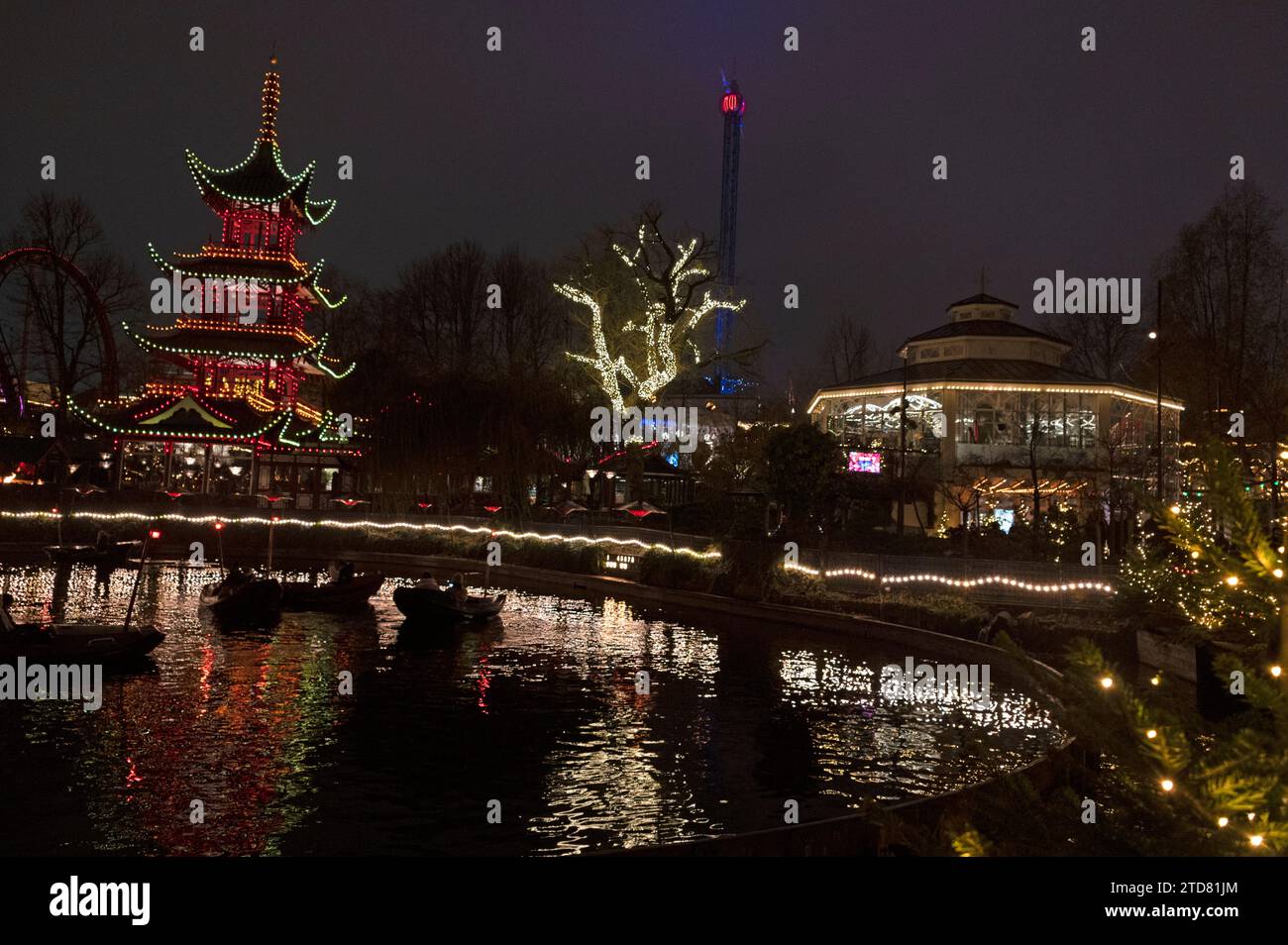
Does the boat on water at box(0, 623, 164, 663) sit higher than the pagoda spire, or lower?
lower

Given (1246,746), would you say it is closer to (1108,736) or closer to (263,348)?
(1108,736)

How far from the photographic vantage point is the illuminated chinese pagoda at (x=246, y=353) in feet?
173

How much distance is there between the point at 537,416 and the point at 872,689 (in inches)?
1273

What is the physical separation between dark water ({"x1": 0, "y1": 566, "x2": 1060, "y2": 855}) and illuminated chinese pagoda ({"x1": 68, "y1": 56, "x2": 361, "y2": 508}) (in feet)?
99.9

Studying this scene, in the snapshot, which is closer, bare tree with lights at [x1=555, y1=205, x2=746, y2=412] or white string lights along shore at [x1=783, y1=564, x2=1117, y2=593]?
white string lights along shore at [x1=783, y1=564, x2=1117, y2=593]

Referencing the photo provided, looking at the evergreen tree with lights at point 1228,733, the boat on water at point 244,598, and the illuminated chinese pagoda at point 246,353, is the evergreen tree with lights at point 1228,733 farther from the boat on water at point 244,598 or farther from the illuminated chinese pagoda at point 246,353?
the illuminated chinese pagoda at point 246,353

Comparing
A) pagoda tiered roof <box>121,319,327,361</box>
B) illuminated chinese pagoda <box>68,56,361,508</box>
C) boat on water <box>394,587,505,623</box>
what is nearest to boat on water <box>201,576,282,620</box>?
boat on water <box>394,587,505,623</box>

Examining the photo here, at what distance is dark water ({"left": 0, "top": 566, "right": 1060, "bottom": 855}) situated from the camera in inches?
445

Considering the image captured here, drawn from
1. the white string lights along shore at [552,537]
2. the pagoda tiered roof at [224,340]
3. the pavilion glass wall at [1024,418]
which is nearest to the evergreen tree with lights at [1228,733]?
the white string lights along shore at [552,537]

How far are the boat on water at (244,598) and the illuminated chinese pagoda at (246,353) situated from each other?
24.8m

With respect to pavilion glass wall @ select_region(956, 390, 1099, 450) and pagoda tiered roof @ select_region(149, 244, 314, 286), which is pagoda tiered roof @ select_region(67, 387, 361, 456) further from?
pavilion glass wall @ select_region(956, 390, 1099, 450)

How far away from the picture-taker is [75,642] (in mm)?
18516
